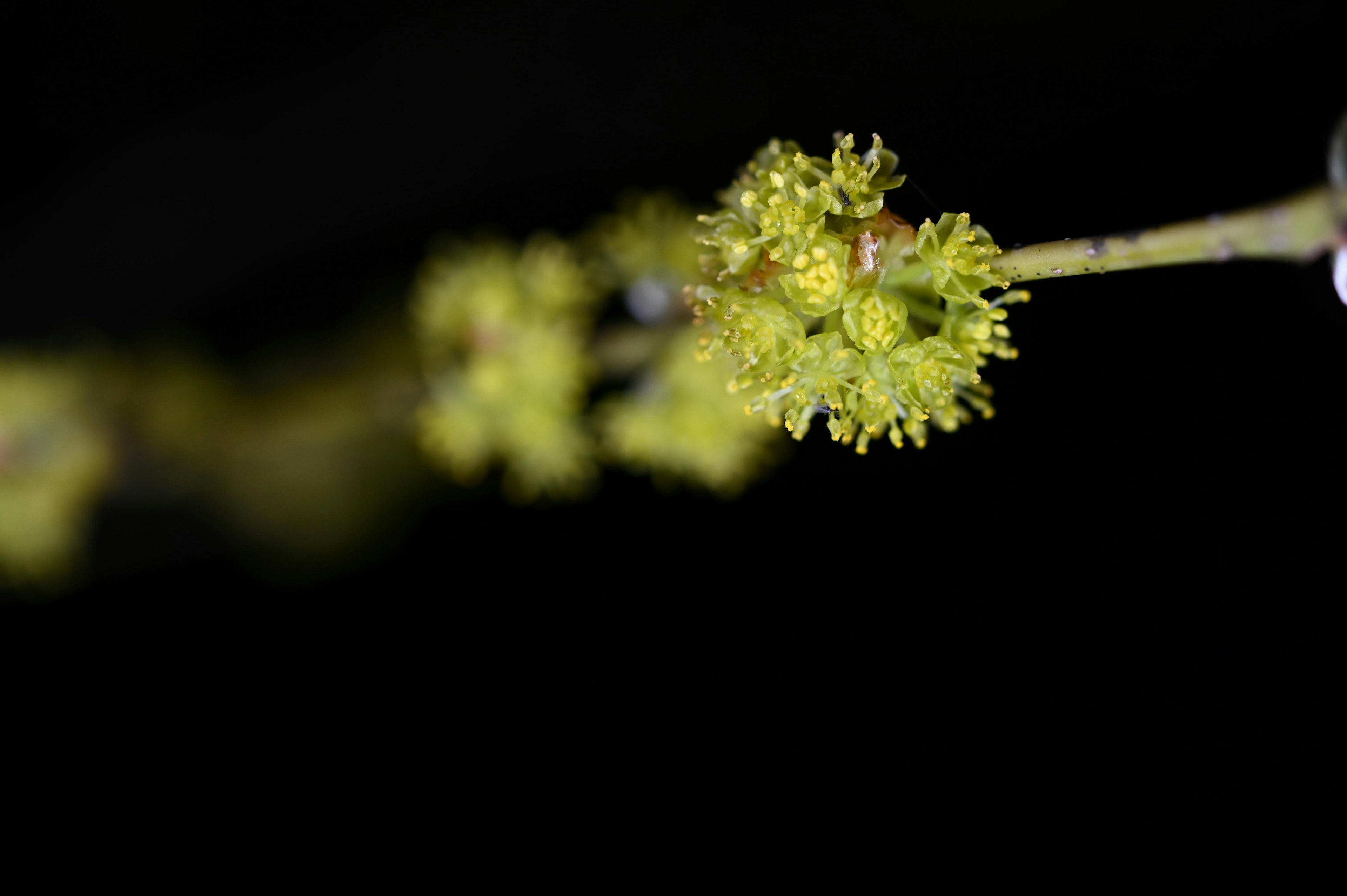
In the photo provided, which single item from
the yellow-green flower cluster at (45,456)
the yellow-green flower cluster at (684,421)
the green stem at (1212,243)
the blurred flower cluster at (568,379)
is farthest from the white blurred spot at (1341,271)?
the yellow-green flower cluster at (45,456)

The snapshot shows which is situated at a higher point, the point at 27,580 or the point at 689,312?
the point at 689,312

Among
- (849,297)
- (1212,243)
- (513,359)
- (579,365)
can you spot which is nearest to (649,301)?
(579,365)

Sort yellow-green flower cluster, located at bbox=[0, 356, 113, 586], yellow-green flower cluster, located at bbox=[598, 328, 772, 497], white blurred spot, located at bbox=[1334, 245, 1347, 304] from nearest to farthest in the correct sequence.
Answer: white blurred spot, located at bbox=[1334, 245, 1347, 304] < yellow-green flower cluster, located at bbox=[598, 328, 772, 497] < yellow-green flower cluster, located at bbox=[0, 356, 113, 586]

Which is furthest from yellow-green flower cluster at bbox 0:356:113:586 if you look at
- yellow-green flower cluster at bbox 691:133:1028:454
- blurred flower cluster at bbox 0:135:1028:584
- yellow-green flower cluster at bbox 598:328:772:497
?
yellow-green flower cluster at bbox 691:133:1028:454

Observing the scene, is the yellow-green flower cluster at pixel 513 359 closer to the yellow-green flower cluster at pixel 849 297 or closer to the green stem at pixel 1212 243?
the yellow-green flower cluster at pixel 849 297

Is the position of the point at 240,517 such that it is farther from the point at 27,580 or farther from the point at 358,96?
the point at 358,96

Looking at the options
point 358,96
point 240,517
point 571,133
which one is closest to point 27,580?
point 240,517

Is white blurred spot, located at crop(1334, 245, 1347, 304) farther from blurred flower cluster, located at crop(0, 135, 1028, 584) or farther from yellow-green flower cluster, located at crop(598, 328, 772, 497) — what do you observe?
yellow-green flower cluster, located at crop(598, 328, 772, 497)
